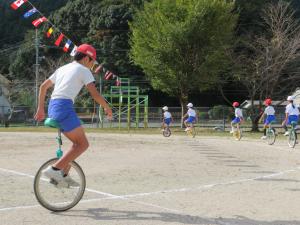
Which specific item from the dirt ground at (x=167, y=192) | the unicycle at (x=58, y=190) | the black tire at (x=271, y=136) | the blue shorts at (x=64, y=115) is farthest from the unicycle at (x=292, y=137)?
the blue shorts at (x=64, y=115)

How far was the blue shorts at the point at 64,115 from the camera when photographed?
6.06 m

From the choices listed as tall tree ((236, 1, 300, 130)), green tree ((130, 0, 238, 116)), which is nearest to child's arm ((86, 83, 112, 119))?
tall tree ((236, 1, 300, 130))

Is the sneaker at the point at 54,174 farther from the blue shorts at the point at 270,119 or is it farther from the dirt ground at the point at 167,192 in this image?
the blue shorts at the point at 270,119

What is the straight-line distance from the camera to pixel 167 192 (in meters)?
7.75

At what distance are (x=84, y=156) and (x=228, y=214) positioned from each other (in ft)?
24.6

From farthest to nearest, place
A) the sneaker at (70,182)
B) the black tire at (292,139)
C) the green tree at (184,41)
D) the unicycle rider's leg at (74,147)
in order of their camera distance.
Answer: the green tree at (184,41)
the black tire at (292,139)
the sneaker at (70,182)
the unicycle rider's leg at (74,147)

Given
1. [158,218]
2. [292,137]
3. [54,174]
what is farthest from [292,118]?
[54,174]

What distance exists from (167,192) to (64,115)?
240 cm

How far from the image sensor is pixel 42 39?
61562 millimetres

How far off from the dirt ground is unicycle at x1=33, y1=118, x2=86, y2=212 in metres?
0.13

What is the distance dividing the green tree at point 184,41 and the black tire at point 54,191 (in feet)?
96.5

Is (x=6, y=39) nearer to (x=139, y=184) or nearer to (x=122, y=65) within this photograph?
(x=122, y=65)

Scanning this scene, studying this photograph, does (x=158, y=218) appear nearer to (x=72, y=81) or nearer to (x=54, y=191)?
(x=54, y=191)

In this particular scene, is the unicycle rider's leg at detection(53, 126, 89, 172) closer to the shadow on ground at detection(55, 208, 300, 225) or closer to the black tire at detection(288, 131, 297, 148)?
the shadow on ground at detection(55, 208, 300, 225)
